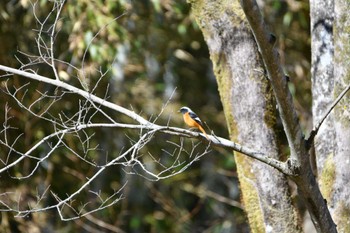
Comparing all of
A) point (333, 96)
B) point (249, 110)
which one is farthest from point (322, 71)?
point (249, 110)

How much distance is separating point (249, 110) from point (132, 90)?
260 inches

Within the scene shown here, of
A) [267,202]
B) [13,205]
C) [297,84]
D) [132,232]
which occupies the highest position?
[267,202]

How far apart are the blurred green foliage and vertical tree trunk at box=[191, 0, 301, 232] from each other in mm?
2477

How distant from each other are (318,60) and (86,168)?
5387 mm

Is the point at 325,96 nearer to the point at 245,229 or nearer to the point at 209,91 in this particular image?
the point at 245,229

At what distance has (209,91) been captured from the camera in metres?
13.5

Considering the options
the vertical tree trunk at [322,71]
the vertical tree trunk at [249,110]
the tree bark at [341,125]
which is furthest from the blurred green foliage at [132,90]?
the tree bark at [341,125]

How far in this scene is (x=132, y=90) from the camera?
12125 millimetres

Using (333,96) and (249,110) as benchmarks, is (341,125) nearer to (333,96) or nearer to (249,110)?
(333,96)

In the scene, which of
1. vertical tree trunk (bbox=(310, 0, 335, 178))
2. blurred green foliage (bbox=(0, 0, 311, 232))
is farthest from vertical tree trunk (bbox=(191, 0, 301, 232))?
blurred green foliage (bbox=(0, 0, 311, 232))

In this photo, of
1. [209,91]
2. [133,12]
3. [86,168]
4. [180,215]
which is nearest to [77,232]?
[86,168]

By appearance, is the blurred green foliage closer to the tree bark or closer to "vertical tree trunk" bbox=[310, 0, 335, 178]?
"vertical tree trunk" bbox=[310, 0, 335, 178]

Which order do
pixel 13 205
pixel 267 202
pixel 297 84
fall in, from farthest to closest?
pixel 297 84
pixel 13 205
pixel 267 202

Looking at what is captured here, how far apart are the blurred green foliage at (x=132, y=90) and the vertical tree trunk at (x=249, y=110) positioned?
8.13ft
